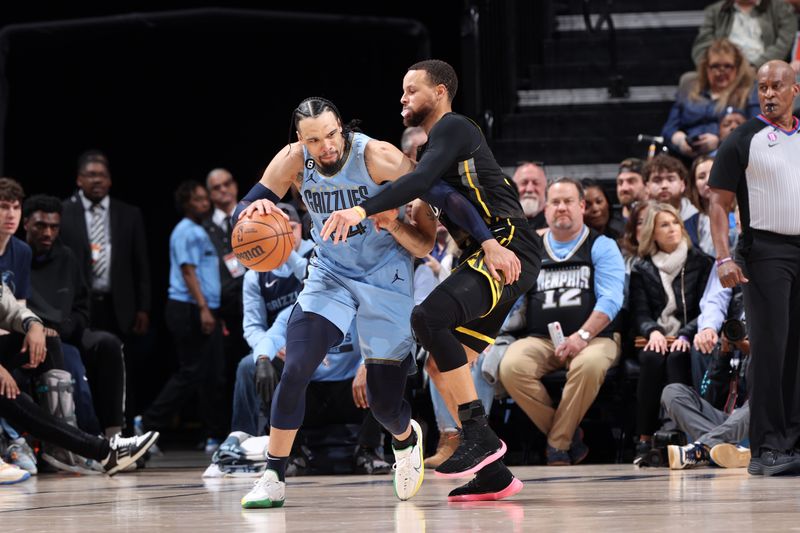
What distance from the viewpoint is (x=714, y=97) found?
25.7 ft

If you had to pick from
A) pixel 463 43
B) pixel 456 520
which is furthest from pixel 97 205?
pixel 456 520

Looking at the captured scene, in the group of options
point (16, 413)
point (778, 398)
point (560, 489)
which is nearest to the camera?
point (560, 489)

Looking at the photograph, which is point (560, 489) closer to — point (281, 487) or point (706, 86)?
point (281, 487)

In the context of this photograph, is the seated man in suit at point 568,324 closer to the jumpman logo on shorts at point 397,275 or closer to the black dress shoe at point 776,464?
the black dress shoe at point 776,464

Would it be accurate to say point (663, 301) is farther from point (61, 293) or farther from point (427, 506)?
point (61, 293)

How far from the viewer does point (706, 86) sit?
795 centimetres

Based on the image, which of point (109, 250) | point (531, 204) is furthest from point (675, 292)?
point (109, 250)

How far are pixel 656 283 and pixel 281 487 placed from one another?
3262 millimetres

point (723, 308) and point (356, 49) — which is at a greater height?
point (356, 49)

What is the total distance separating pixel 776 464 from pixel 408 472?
1752mm

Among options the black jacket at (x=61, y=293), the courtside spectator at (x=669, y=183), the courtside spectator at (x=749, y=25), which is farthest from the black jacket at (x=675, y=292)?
the black jacket at (x=61, y=293)

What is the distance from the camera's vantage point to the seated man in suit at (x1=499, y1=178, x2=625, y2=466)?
21.5 ft

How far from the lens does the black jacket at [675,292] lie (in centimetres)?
675

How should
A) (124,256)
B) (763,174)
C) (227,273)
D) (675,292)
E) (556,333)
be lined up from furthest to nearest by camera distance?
(227,273) → (124,256) → (675,292) → (556,333) → (763,174)
